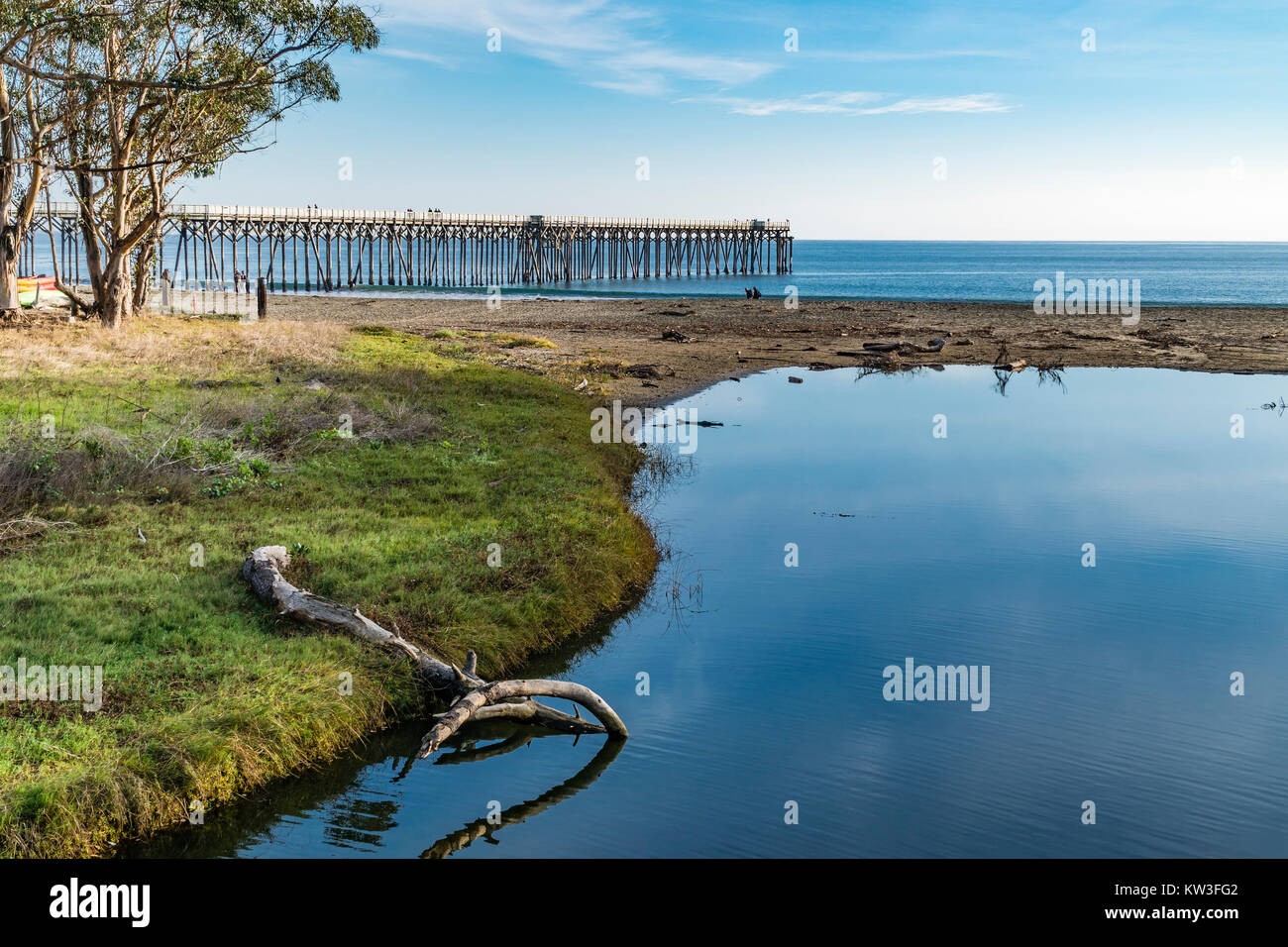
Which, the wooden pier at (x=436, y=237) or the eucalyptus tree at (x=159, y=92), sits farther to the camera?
the wooden pier at (x=436, y=237)

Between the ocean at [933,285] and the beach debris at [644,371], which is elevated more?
the ocean at [933,285]

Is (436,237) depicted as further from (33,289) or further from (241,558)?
(241,558)

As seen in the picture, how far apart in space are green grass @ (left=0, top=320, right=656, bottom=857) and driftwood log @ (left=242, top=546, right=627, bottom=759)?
0.23 meters

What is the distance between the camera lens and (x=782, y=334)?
45750 mm

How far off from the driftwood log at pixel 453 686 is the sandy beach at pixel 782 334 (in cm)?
1707

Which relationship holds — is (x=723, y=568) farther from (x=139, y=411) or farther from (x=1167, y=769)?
(x=139, y=411)

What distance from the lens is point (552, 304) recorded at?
6003cm

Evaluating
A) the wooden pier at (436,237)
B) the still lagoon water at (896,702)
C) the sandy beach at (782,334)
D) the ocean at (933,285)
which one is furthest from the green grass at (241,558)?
the ocean at (933,285)

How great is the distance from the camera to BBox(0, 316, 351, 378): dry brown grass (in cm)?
2319

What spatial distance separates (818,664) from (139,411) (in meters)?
12.1

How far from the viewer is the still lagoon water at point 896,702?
815 centimetres

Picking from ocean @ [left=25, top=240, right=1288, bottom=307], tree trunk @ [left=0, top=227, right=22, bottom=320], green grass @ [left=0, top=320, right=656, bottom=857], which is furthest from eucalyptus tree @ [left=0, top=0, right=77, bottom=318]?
ocean @ [left=25, top=240, right=1288, bottom=307]

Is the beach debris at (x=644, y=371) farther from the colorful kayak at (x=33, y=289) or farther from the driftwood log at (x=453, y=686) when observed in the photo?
the driftwood log at (x=453, y=686)
